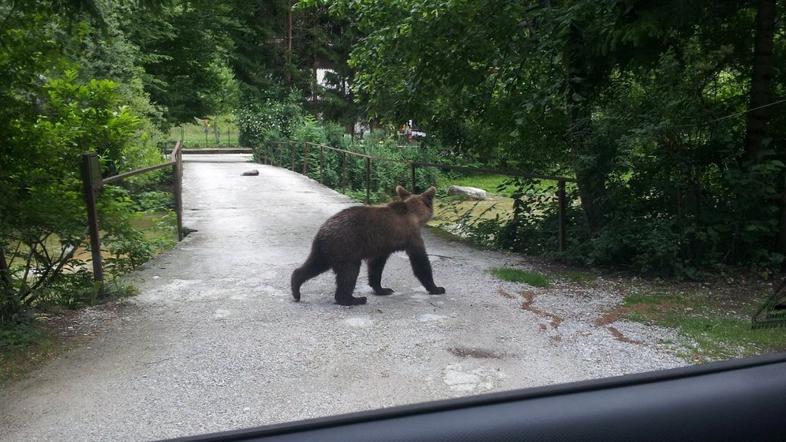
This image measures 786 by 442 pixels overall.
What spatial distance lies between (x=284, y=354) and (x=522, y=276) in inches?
123

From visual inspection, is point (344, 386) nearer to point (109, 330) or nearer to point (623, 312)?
point (109, 330)

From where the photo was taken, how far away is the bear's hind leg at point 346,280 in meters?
5.76

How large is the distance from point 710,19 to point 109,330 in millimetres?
6107

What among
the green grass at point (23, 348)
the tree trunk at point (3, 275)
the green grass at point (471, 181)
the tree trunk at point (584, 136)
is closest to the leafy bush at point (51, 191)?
the tree trunk at point (3, 275)

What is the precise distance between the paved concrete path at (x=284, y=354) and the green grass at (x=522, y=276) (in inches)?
6.1

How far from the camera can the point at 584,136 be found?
7562 mm

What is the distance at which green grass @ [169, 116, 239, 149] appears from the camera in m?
39.4

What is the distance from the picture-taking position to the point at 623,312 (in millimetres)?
5664

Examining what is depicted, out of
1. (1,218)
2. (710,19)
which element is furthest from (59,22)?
(710,19)

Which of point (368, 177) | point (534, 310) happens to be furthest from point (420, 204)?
point (368, 177)

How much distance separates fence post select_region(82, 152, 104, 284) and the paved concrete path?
1.66 feet

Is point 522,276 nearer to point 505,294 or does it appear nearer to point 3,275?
point 505,294

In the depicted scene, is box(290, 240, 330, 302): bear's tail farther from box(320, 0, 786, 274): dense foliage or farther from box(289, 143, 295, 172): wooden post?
box(289, 143, 295, 172): wooden post

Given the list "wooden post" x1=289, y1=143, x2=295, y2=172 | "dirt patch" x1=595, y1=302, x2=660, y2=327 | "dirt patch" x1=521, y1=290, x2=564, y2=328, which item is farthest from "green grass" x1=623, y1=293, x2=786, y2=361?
"wooden post" x1=289, y1=143, x2=295, y2=172
